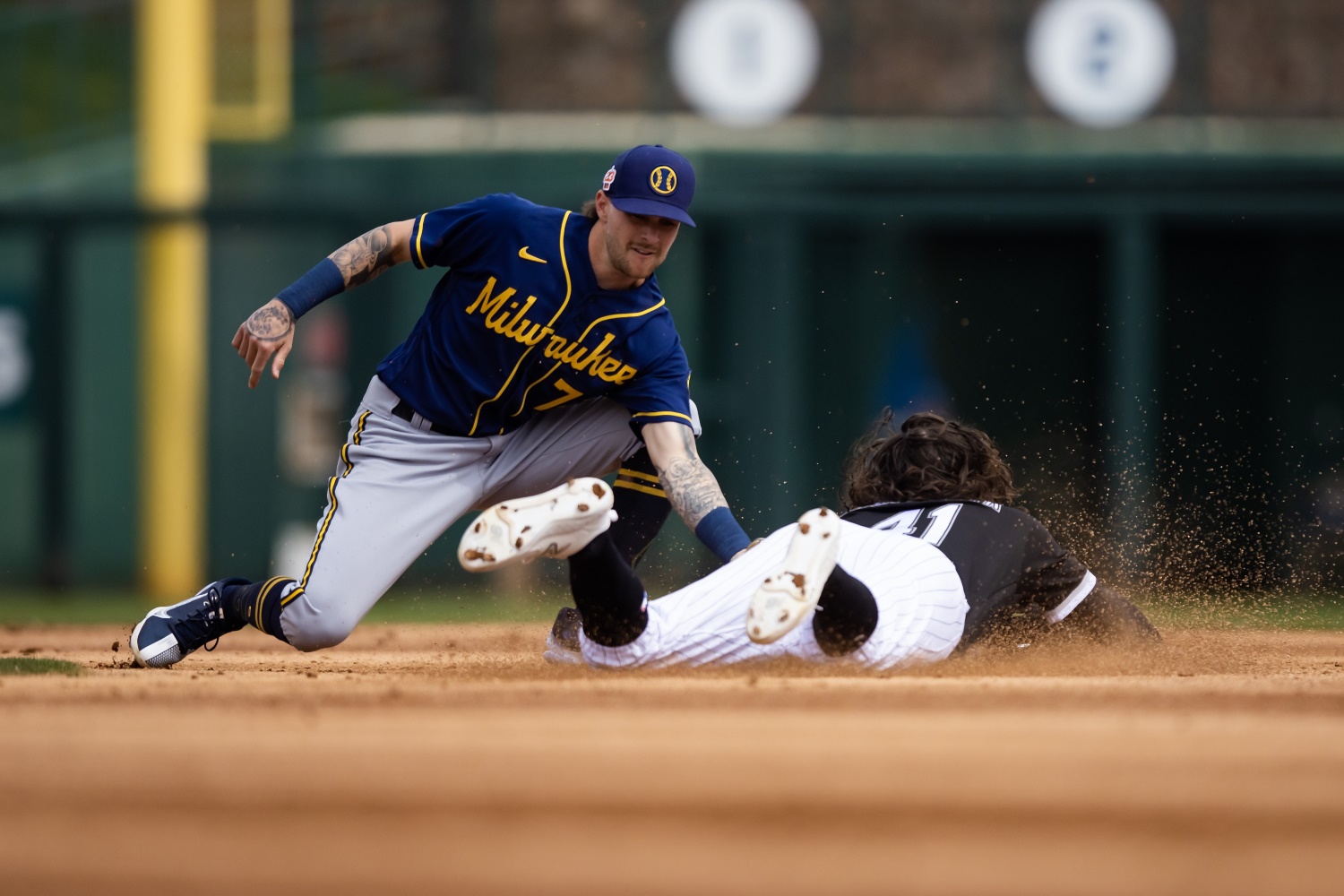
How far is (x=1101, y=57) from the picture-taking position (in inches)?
390

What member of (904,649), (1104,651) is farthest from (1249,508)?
(904,649)

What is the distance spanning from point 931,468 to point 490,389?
41.5 inches

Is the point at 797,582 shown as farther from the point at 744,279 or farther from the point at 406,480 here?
the point at 744,279

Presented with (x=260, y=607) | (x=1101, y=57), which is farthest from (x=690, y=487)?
(x=1101, y=57)

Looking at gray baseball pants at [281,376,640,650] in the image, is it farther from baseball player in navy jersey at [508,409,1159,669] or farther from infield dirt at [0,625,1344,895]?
infield dirt at [0,625,1344,895]

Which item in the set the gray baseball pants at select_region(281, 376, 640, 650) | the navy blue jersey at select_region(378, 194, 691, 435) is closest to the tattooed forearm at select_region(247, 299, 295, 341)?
the navy blue jersey at select_region(378, 194, 691, 435)

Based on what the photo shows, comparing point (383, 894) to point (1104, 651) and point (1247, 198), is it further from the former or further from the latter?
point (1247, 198)

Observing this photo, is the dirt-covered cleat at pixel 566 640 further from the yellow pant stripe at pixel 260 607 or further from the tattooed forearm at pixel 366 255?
the tattooed forearm at pixel 366 255

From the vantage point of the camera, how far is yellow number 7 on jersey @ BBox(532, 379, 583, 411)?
3.92m

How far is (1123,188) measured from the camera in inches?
345

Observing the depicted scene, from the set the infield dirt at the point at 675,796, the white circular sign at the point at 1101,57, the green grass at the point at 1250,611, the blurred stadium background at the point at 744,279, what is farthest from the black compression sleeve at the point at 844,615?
the white circular sign at the point at 1101,57

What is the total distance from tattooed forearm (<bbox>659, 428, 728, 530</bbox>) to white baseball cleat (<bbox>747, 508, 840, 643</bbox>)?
54 cm

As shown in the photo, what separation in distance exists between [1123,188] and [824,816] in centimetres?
724

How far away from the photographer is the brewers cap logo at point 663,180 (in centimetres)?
362
